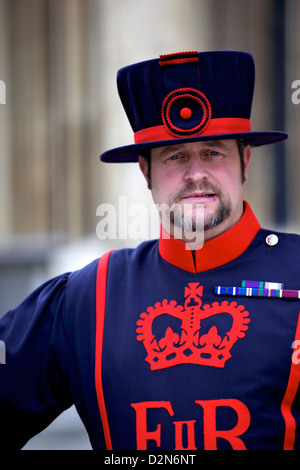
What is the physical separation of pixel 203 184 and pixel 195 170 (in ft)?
0.14

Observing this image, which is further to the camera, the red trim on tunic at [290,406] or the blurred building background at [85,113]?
the blurred building background at [85,113]

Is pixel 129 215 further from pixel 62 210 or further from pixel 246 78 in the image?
pixel 246 78

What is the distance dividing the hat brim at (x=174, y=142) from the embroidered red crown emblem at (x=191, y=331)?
1.28 ft

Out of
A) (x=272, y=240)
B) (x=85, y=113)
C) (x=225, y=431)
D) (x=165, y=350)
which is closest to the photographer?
(x=225, y=431)

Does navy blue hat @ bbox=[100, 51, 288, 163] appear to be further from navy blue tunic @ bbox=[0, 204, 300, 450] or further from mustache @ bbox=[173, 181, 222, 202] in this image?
navy blue tunic @ bbox=[0, 204, 300, 450]

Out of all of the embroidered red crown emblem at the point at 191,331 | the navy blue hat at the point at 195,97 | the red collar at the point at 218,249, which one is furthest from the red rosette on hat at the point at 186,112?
the embroidered red crown emblem at the point at 191,331

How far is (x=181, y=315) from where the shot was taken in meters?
1.96

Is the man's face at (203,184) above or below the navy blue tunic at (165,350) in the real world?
above

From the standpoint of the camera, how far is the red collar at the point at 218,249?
201cm

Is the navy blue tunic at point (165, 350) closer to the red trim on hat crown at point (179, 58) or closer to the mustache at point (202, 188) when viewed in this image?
the mustache at point (202, 188)

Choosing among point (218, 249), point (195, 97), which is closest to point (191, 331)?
point (218, 249)

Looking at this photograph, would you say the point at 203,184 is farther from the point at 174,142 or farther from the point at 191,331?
the point at 191,331

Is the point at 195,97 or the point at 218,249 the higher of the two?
the point at 195,97
